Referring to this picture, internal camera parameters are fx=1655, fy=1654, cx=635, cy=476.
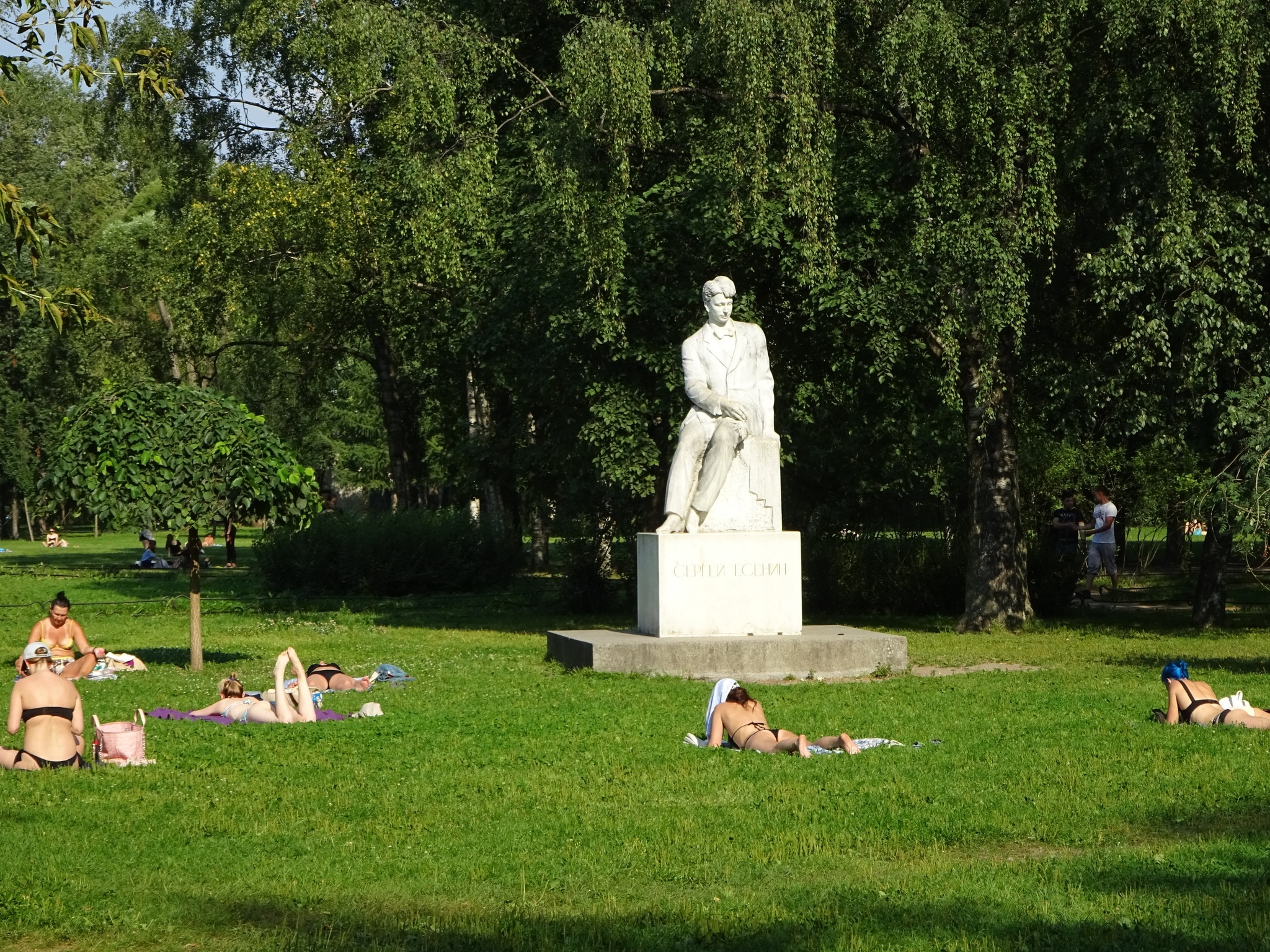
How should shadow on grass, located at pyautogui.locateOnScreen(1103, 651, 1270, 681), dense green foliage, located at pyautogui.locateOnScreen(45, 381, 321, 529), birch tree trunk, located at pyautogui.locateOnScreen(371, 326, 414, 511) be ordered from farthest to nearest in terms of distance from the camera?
birch tree trunk, located at pyautogui.locateOnScreen(371, 326, 414, 511) → shadow on grass, located at pyautogui.locateOnScreen(1103, 651, 1270, 681) → dense green foliage, located at pyautogui.locateOnScreen(45, 381, 321, 529)

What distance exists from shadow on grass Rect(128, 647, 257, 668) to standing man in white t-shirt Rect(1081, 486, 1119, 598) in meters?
14.4

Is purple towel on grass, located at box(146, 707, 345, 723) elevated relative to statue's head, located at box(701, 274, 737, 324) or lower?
lower

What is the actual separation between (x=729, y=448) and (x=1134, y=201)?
22.1 feet

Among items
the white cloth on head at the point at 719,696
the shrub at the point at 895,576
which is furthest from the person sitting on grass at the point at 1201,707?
the shrub at the point at 895,576

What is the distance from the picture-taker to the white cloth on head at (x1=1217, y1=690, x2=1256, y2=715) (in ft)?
38.6

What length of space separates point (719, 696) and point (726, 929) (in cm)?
508

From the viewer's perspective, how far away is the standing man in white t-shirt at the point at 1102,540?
1062 inches

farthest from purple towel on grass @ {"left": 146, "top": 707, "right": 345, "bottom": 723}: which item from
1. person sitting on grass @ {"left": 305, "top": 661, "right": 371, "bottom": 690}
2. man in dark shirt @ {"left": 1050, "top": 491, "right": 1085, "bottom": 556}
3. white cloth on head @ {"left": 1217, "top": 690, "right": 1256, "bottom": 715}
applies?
man in dark shirt @ {"left": 1050, "top": 491, "right": 1085, "bottom": 556}

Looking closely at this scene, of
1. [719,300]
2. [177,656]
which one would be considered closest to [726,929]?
[719,300]

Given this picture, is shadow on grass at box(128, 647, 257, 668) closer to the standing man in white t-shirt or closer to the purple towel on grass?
the purple towel on grass

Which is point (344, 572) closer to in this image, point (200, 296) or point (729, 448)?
point (200, 296)

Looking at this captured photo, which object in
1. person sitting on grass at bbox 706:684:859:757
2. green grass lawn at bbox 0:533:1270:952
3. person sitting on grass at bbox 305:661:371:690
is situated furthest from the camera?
person sitting on grass at bbox 305:661:371:690

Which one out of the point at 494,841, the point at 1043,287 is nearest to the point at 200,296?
the point at 1043,287

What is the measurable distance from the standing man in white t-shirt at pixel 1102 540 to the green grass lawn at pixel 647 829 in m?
12.2
